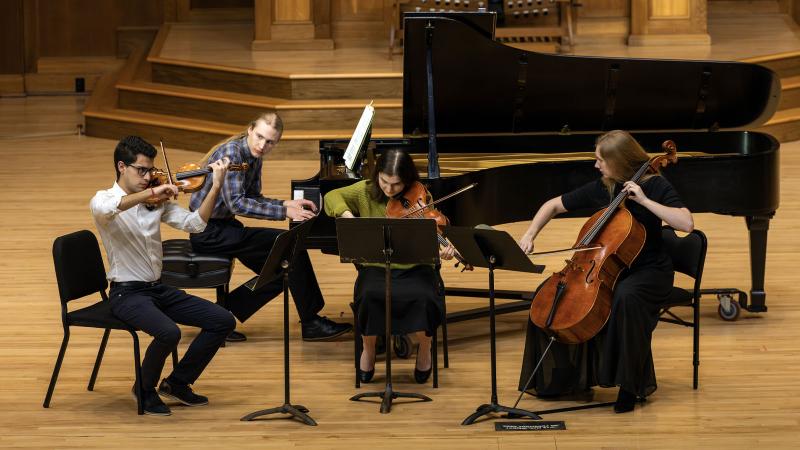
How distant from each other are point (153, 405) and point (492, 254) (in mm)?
1335

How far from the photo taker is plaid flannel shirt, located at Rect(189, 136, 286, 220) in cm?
516

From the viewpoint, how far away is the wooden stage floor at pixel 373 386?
→ 4.24 m

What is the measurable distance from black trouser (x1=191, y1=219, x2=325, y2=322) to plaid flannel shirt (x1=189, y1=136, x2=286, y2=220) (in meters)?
0.10

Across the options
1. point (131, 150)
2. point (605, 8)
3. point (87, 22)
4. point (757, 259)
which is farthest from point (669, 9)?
point (131, 150)

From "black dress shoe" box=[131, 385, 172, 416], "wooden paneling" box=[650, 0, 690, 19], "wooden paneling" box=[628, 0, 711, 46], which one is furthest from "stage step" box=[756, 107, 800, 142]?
"black dress shoe" box=[131, 385, 172, 416]

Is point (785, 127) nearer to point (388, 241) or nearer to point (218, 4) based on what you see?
point (218, 4)

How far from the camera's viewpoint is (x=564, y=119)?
6.15 meters

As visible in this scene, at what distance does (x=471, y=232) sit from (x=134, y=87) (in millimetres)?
7167

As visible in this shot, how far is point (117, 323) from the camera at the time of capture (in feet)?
14.6

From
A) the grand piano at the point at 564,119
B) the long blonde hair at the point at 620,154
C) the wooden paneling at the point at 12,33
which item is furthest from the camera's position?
the wooden paneling at the point at 12,33

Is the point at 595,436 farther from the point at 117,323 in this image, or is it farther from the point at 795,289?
the point at 795,289

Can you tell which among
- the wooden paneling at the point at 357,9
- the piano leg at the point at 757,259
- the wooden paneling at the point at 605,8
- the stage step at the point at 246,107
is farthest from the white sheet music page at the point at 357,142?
the wooden paneling at the point at 605,8

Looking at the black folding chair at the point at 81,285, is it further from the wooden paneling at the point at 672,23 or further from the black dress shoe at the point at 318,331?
the wooden paneling at the point at 672,23

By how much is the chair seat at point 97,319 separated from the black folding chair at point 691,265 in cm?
197
